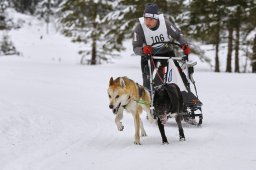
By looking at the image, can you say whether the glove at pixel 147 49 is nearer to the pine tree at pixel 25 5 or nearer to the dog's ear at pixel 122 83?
the dog's ear at pixel 122 83

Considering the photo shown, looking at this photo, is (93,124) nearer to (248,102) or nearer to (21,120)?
(21,120)

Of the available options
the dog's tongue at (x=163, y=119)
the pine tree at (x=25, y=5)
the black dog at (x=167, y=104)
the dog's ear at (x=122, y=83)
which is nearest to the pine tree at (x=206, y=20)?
the black dog at (x=167, y=104)

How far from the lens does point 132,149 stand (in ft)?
20.3

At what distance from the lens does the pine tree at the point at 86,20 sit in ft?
101

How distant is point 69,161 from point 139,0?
69.9 ft

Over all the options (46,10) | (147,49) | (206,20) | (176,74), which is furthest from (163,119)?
(46,10)

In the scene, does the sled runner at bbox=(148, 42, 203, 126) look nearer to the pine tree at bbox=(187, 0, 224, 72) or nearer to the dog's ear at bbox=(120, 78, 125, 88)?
the dog's ear at bbox=(120, 78, 125, 88)

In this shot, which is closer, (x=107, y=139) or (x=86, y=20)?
(x=107, y=139)

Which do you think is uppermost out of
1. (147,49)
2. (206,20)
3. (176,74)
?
(206,20)

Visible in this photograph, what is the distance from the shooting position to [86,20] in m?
31.8

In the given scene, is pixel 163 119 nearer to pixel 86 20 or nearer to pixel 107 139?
pixel 107 139

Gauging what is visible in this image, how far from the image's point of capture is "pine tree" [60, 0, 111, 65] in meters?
30.7

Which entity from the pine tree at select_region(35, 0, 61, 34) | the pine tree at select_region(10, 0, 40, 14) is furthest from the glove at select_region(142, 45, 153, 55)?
the pine tree at select_region(10, 0, 40, 14)

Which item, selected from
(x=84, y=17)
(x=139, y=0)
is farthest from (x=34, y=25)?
(x=139, y=0)
